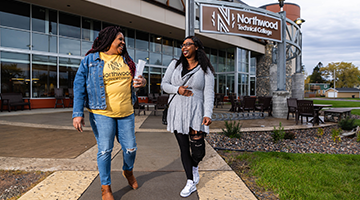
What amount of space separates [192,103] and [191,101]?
0.02 meters

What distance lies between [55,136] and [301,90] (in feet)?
54.9

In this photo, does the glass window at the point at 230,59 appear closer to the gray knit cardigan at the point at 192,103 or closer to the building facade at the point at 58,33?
the building facade at the point at 58,33

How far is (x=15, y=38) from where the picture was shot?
444 inches

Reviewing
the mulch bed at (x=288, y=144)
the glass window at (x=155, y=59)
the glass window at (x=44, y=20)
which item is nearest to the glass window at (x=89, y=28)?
the glass window at (x=44, y=20)

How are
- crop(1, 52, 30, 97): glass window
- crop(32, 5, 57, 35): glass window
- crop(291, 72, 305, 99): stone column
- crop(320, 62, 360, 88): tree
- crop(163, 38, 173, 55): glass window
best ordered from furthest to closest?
1. crop(320, 62, 360, 88): tree
2. crop(163, 38, 173, 55): glass window
3. crop(291, 72, 305, 99): stone column
4. crop(32, 5, 57, 35): glass window
5. crop(1, 52, 30, 97): glass window

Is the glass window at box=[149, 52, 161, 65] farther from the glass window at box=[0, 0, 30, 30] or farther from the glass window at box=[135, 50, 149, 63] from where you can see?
the glass window at box=[0, 0, 30, 30]

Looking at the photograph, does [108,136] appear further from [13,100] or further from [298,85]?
[298,85]

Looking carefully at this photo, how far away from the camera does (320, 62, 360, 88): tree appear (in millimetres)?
62200

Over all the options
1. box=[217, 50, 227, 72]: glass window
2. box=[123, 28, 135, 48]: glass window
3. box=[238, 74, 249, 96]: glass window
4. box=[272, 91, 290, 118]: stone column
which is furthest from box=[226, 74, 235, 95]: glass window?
box=[272, 91, 290, 118]: stone column

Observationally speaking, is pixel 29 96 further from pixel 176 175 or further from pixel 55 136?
pixel 176 175

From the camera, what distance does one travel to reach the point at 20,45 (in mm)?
11453

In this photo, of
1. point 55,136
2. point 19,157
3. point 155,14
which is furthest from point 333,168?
point 155,14

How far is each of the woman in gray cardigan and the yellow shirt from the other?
0.44 m

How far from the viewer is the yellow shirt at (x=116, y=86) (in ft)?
6.56
